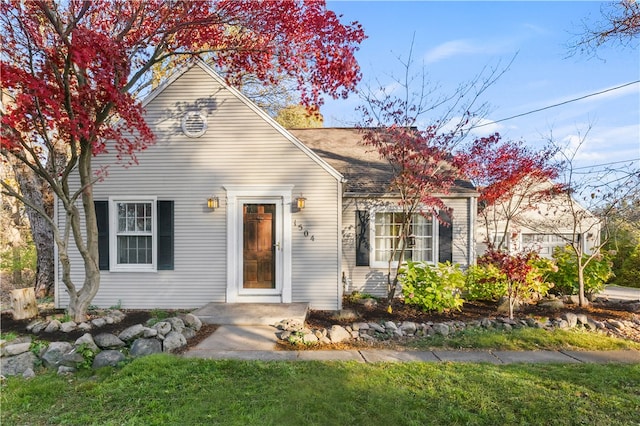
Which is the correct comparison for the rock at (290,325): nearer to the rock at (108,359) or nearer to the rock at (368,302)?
the rock at (368,302)

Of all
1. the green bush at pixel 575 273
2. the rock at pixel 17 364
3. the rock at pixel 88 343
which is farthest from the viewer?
the green bush at pixel 575 273

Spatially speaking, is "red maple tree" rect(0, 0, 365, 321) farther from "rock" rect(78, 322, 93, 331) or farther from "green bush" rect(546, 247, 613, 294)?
"green bush" rect(546, 247, 613, 294)

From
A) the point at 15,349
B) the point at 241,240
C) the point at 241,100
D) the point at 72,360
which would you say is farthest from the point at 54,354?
the point at 241,100

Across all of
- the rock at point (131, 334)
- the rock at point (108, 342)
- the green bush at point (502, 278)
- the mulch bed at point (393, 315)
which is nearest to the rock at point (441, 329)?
the mulch bed at point (393, 315)

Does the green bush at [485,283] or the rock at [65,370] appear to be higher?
the green bush at [485,283]

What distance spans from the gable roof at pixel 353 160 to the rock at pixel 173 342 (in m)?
4.99

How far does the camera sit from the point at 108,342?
4836 mm

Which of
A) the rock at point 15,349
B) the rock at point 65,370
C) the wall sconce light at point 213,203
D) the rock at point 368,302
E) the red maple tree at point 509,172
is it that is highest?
the red maple tree at point 509,172

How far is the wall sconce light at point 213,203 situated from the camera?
751 centimetres

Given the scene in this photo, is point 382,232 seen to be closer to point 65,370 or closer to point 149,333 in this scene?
point 149,333

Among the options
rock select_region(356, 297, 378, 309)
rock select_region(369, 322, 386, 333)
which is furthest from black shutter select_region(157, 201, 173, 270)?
rock select_region(369, 322, 386, 333)

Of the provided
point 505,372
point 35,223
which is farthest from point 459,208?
point 35,223

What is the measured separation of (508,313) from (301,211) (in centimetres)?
468

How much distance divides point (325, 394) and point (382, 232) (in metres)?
5.87
